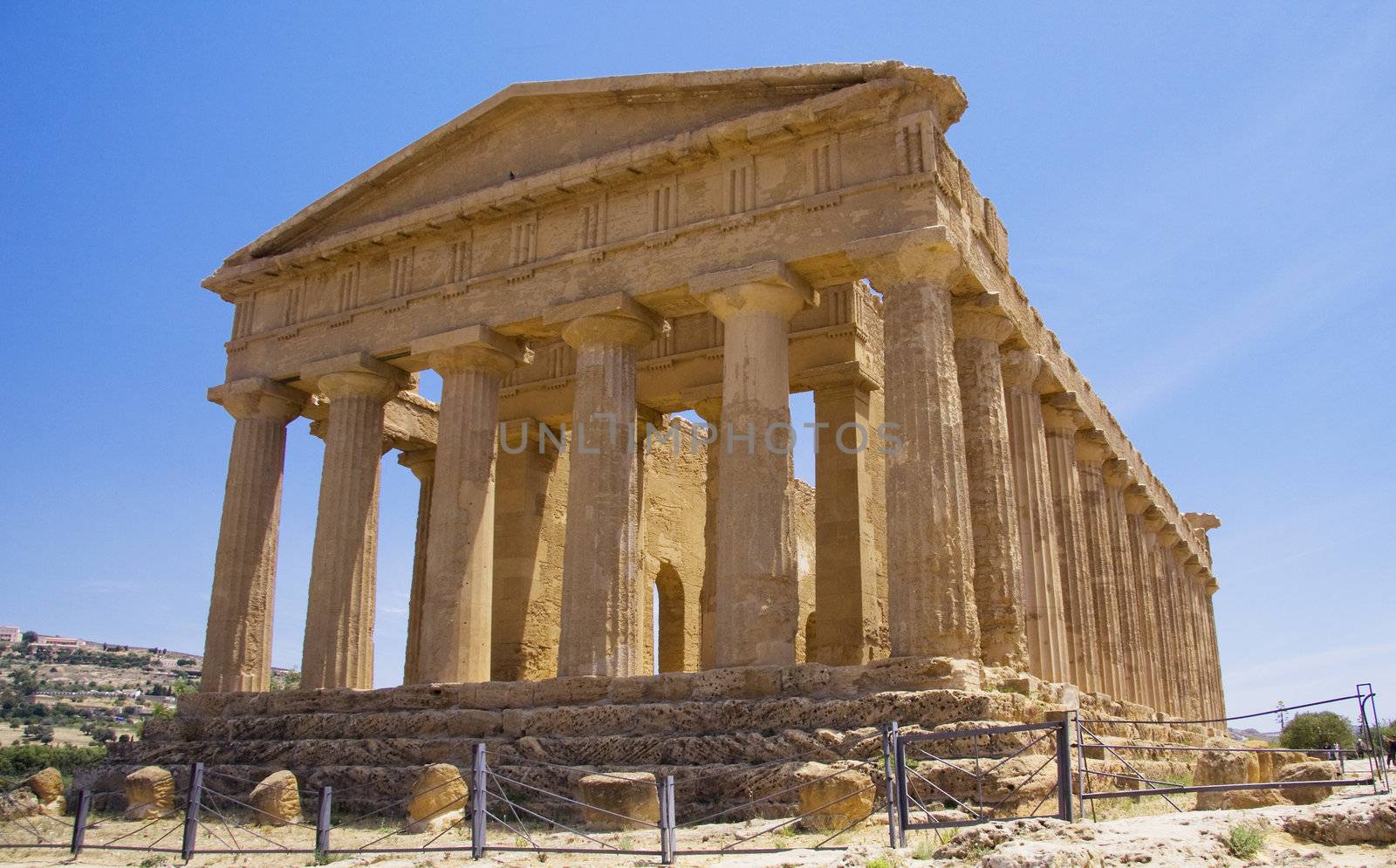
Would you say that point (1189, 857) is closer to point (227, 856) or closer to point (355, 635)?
point (227, 856)

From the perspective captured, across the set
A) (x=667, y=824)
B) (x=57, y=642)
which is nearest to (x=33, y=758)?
(x=667, y=824)

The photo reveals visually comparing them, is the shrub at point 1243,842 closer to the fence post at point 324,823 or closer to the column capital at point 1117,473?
the fence post at point 324,823

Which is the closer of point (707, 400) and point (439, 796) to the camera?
point (439, 796)

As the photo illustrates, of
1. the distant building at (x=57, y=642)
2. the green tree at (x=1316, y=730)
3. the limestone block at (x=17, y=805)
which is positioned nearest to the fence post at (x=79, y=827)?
the limestone block at (x=17, y=805)

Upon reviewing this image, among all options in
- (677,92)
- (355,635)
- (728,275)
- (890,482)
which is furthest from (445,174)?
(890,482)

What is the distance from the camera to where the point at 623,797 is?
11219mm

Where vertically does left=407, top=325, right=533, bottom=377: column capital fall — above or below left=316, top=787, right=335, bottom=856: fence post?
above

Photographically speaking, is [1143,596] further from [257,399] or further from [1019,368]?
[257,399]

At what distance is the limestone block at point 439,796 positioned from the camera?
1255 cm

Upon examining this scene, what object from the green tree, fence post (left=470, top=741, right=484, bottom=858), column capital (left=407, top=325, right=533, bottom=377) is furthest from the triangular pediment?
the green tree

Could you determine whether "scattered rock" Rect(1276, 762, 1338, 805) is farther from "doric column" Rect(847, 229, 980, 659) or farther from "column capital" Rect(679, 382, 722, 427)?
"column capital" Rect(679, 382, 722, 427)

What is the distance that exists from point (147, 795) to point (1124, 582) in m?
16.8

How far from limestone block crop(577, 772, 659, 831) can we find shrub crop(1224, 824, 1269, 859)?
5.21m

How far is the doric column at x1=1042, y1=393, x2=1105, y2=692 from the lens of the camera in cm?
1934
